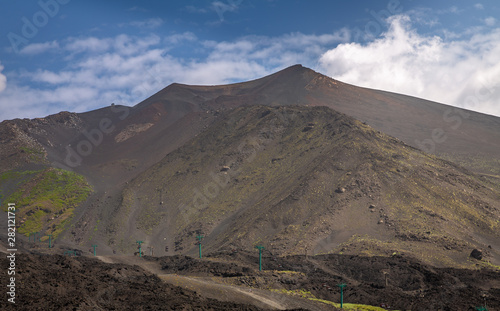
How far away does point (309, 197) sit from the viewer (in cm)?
8056

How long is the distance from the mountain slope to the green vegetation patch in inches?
649

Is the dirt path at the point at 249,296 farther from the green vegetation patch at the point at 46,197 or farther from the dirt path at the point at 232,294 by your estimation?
the green vegetation patch at the point at 46,197

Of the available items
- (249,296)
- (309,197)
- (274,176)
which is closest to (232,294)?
(249,296)

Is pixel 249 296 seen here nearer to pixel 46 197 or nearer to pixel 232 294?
pixel 232 294

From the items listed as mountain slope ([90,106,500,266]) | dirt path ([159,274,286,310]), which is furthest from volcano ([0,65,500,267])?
dirt path ([159,274,286,310])

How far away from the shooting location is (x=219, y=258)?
2422 inches

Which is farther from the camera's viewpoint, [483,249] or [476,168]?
[476,168]

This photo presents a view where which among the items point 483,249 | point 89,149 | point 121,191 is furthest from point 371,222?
point 89,149

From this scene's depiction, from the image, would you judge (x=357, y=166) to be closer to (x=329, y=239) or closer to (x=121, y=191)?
(x=329, y=239)

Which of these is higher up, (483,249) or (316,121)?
(316,121)

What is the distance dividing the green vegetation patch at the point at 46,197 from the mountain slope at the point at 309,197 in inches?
649

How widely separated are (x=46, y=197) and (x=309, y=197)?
80772 millimetres

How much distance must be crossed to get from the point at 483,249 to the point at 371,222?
17.2m

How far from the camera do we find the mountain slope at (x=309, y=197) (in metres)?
67.9
